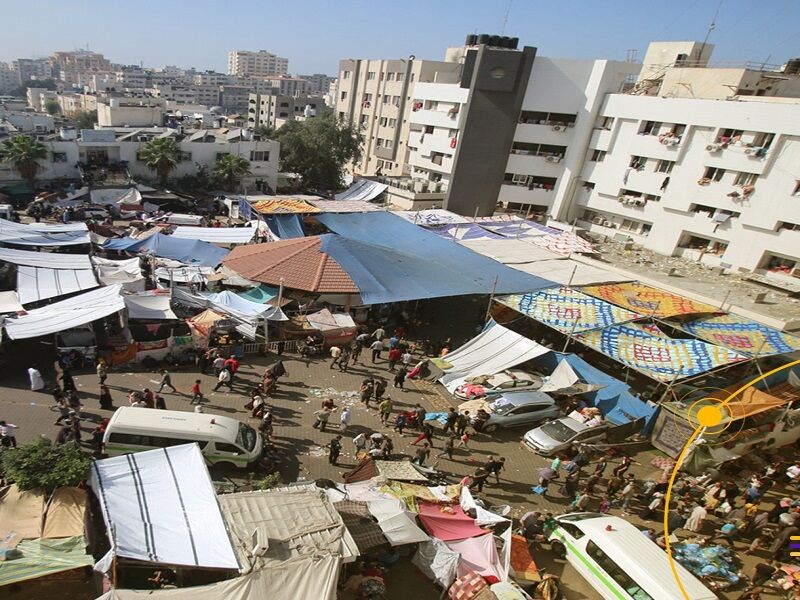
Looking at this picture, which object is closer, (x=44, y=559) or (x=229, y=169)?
(x=44, y=559)

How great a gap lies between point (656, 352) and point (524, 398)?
187 inches

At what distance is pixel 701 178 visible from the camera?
90.4 ft

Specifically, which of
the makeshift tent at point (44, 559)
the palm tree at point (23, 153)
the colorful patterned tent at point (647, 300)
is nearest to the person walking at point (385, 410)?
the makeshift tent at point (44, 559)

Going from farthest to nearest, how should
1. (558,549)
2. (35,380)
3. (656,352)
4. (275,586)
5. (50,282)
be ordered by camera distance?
(50,282) < (656,352) < (35,380) < (558,549) < (275,586)

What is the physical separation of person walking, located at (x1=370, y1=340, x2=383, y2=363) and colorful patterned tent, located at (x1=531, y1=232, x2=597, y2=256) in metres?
12.1

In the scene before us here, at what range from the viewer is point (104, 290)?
17281 mm

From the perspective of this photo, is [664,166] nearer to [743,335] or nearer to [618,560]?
[743,335]

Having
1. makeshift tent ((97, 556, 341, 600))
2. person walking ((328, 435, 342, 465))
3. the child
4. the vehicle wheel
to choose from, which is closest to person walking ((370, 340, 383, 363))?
person walking ((328, 435, 342, 465))

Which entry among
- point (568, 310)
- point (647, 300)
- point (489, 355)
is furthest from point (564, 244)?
point (489, 355)

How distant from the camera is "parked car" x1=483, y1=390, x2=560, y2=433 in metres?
14.9

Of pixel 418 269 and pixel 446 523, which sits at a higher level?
pixel 418 269

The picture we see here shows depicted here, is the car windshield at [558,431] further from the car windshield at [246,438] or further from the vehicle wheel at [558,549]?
the car windshield at [246,438]

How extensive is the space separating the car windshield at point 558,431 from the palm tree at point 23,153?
1445 inches

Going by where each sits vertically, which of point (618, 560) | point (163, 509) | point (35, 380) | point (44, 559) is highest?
point (163, 509)
